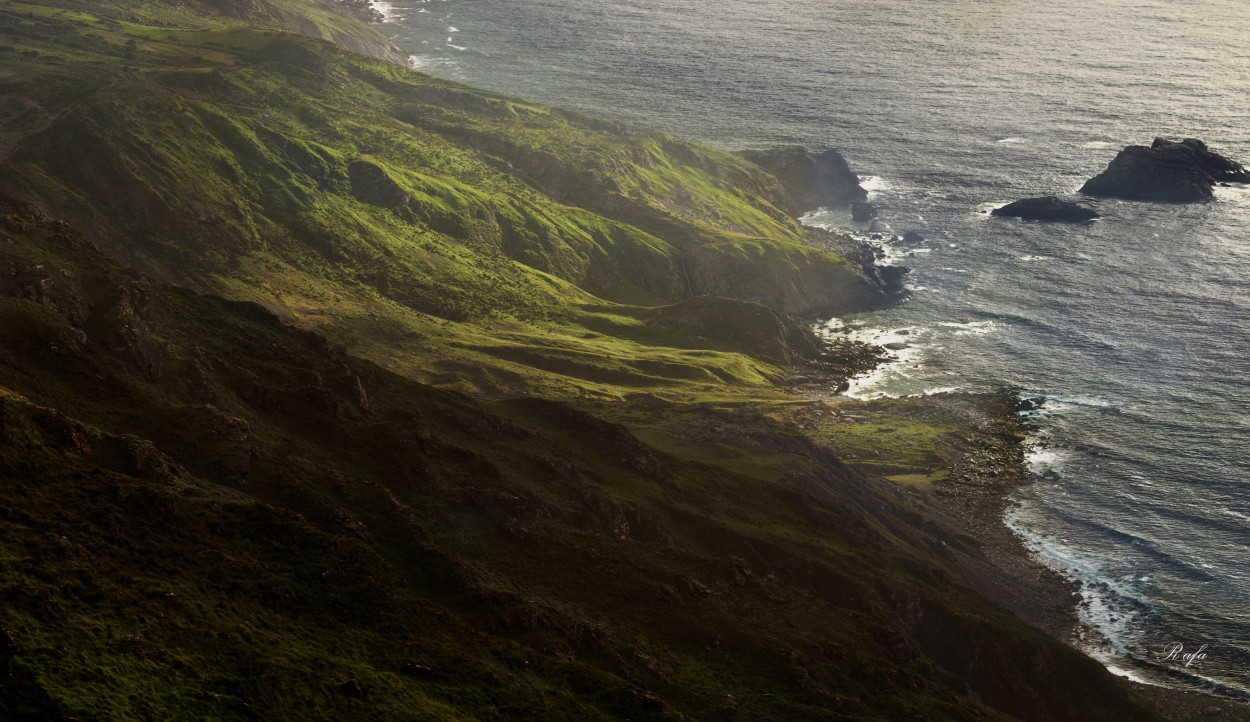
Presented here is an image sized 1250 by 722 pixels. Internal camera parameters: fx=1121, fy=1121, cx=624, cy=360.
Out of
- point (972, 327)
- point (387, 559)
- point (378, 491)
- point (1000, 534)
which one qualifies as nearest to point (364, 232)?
point (378, 491)

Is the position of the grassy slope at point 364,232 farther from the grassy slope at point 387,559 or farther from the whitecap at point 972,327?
the grassy slope at point 387,559

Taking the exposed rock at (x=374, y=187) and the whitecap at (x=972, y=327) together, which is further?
the whitecap at (x=972, y=327)

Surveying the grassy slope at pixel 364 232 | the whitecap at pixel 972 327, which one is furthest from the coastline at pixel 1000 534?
the grassy slope at pixel 364 232

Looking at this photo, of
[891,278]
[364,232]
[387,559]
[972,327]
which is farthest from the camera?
[891,278]

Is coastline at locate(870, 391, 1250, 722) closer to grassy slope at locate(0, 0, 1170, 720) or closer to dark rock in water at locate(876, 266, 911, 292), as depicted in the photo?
grassy slope at locate(0, 0, 1170, 720)

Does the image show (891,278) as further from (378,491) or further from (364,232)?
(378,491)

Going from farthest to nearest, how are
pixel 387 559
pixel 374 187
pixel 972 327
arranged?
pixel 972 327 < pixel 374 187 < pixel 387 559

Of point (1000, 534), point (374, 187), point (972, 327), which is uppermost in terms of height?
point (374, 187)

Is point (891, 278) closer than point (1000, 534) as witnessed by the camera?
No

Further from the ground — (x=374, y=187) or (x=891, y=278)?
(x=374, y=187)
